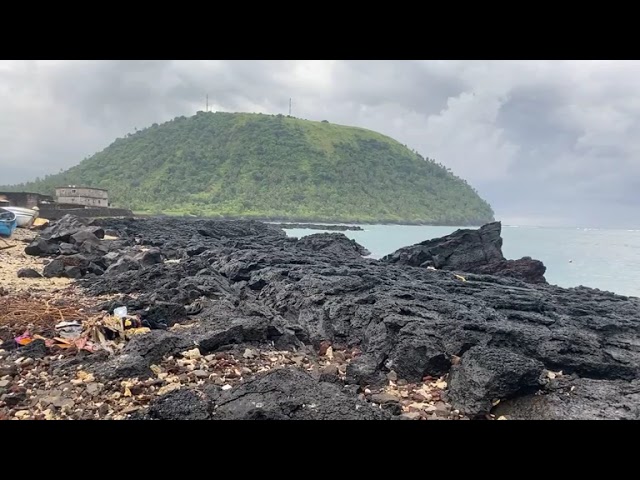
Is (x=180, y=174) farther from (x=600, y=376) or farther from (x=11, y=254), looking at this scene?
(x=600, y=376)

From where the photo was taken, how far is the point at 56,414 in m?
4.18

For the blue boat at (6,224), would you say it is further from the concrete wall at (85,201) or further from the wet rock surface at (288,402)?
the concrete wall at (85,201)

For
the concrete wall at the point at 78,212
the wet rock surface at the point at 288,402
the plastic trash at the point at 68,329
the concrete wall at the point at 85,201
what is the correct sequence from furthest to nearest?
the concrete wall at the point at 85,201 → the concrete wall at the point at 78,212 → the plastic trash at the point at 68,329 → the wet rock surface at the point at 288,402

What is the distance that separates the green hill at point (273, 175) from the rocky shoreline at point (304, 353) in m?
70.1

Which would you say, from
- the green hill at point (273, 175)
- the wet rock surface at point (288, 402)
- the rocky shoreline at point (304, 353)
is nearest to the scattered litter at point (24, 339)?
the rocky shoreline at point (304, 353)

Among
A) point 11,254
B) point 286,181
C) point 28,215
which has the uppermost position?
point 286,181

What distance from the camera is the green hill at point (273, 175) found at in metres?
89.6

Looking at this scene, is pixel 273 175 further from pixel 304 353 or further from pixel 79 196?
pixel 304 353

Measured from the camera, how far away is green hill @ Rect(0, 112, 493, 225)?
89.6m

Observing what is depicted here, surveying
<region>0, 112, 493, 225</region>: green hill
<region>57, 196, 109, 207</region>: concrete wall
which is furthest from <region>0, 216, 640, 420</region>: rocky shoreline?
<region>0, 112, 493, 225</region>: green hill

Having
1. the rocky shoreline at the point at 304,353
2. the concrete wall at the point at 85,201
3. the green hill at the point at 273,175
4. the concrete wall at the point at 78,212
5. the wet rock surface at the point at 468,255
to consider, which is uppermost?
the green hill at the point at 273,175

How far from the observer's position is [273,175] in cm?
10169
